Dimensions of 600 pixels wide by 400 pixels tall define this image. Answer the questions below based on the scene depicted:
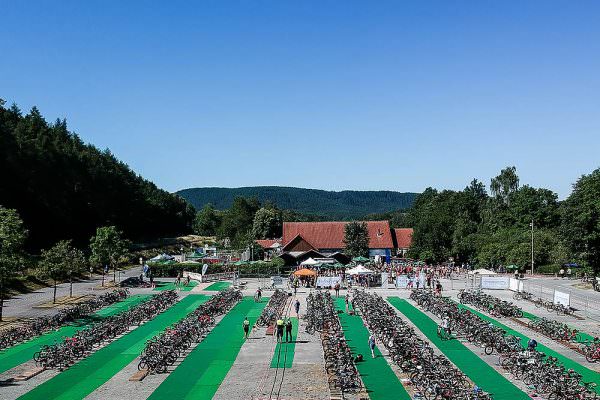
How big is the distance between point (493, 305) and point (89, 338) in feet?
77.4

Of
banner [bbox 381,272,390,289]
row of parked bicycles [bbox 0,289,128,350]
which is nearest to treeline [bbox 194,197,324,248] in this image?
banner [bbox 381,272,390,289]

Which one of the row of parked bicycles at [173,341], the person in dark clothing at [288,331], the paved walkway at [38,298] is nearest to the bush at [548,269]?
the row of parked bicycles at [173,341]

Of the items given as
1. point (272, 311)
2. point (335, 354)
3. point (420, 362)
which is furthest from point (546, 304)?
point (335, 354)

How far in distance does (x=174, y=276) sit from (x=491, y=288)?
3016 cm

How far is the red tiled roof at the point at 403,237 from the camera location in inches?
3607

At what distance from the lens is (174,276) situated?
6050 cm

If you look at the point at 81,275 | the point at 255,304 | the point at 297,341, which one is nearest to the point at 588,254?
the point at 255,304

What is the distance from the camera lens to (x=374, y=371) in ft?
73.6

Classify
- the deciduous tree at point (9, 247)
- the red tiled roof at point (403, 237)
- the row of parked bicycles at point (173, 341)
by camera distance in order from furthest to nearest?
the red tiled roof at point (403, 237) < the deciduous tree at point (9, 247) < the row of parked bicycles at point (173, 341)

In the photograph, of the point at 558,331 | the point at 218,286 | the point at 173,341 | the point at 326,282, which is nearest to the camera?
the point at 173,341

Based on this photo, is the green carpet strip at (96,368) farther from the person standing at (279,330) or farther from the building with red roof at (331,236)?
the building with red roof at (331,236)

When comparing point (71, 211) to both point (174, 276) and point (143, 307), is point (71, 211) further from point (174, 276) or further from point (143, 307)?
point (143, 307)

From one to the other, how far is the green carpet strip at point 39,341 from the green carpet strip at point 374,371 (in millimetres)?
13196

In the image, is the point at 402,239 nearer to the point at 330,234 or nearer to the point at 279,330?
the point at 330,234
